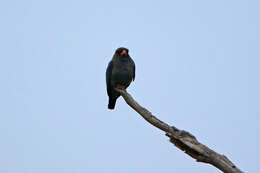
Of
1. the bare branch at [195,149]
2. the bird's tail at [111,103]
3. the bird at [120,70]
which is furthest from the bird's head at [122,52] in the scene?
the bare branch at [195,149]

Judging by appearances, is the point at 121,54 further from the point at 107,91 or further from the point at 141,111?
the point at 141,111

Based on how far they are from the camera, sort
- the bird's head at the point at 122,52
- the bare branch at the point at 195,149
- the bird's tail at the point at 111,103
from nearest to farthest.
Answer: the bare branch at the point at 195,149 < the bird's head at the point at 122,52 < the bird's tail at the point at 111,103

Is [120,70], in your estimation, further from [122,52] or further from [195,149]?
[195,149]

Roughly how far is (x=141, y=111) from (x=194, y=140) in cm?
140

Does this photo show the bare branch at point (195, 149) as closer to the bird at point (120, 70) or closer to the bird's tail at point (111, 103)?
the bird at point (120, 70)

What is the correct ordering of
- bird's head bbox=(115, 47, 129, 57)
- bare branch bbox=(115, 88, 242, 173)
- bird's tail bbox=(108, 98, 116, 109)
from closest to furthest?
1. bare branch bbox=(115, 88, 242, 173)
2. bird's head bbox=(115, 47, 129, 57)
3. bird's tail bbox=(108, 98, 116, 109)

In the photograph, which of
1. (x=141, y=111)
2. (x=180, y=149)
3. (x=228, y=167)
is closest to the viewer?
(x=228, y=167)

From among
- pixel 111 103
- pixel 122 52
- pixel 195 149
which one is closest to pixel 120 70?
pixel 122 52

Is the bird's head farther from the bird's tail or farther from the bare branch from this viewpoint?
the bare branch

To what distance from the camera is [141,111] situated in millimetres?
6930

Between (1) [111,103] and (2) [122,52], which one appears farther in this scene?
(1) [111,103]

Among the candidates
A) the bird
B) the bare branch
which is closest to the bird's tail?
the bird

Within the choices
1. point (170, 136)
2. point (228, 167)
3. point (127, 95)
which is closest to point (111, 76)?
point (127, 95)

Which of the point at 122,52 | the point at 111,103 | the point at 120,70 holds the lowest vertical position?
the point at 111,103
